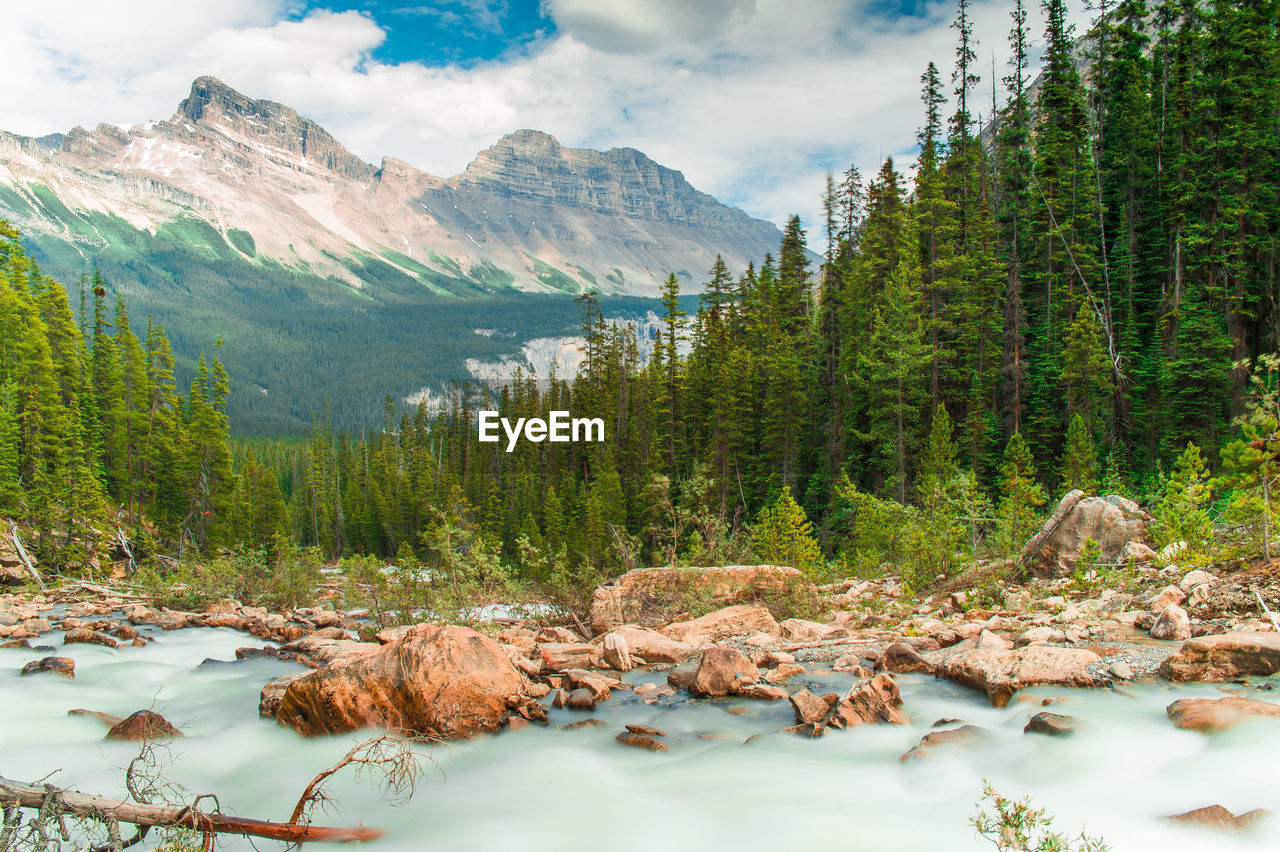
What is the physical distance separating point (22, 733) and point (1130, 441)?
122 feet

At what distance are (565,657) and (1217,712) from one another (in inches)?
309

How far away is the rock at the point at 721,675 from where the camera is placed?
27.2 feet

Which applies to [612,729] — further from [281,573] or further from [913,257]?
[913,257]

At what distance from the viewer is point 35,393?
31.7m

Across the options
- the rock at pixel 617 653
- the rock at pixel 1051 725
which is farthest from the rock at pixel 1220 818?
the rock at pixel 617 653

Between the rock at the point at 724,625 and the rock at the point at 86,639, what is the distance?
12.1 meters

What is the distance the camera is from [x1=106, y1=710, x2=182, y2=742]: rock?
7.95 m

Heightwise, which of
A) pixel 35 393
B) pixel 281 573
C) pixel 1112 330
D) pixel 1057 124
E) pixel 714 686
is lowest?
pixel 281 573

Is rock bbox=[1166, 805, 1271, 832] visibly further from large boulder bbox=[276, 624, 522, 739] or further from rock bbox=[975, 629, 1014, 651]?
large boulder bbox=[276, 624, 522, 739]

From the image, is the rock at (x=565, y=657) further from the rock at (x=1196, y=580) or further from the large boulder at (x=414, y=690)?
the rock at (x=1196, y=580)

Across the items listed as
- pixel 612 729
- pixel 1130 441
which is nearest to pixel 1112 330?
pixel 1130 441

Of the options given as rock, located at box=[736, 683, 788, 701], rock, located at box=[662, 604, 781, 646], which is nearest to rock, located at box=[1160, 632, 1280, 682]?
rock, located at box=[736, 683, 788, 701]

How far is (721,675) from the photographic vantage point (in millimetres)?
8375

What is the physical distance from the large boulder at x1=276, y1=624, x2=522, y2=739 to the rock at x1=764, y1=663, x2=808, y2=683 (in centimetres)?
327
